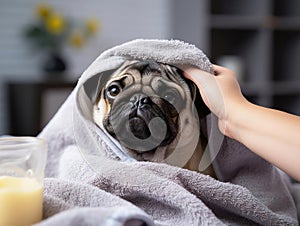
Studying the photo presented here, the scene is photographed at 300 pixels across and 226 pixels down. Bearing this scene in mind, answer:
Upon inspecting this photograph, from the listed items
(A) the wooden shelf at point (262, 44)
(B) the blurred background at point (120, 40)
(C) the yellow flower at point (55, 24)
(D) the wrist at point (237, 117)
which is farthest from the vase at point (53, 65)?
(D) the wrist at point (237, 117)

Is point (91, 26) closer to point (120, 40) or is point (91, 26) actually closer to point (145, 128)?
point (120, 40)

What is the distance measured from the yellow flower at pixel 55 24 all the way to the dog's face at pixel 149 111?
1.87 m

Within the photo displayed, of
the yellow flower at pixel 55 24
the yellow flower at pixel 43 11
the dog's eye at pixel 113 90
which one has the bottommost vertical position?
the yellow flower at pixel 55 24

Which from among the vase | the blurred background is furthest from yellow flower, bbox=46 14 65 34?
the vase

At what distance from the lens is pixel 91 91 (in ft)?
2.02

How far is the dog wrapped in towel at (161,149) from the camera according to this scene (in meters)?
0.54

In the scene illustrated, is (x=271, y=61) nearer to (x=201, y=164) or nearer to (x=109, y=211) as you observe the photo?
(x=201, y=164)

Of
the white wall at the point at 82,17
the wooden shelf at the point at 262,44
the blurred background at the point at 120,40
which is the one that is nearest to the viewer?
the blurred background at the point at 120,40

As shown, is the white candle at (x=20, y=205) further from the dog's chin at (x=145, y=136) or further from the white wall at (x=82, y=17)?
the white wall at (x=82, y=17)

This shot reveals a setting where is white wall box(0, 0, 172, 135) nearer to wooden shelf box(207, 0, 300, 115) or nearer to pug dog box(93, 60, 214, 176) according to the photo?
wooden shelf box(207, 0, 300, 115)

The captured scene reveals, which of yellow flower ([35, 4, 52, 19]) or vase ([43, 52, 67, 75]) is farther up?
yellow flower ([35, 4, 52, 19])

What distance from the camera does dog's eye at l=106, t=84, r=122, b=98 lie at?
594 mm

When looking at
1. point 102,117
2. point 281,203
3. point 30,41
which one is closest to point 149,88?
point 102,117

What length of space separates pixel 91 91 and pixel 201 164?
6.1 inches
